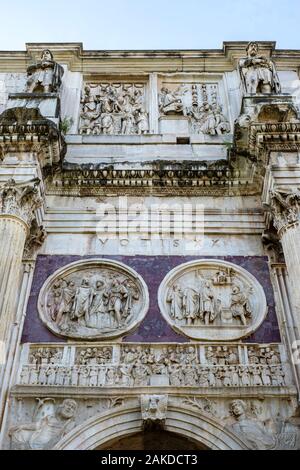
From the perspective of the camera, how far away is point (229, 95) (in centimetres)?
1386

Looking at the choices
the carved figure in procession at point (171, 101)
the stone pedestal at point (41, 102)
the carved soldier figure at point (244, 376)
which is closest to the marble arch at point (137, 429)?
the carved soldier figure at point (244, 376)

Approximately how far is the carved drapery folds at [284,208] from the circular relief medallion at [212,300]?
112 cm

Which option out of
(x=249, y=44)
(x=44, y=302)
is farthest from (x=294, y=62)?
(x=44, y=302)

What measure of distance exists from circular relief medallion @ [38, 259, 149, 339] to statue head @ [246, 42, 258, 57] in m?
6.91

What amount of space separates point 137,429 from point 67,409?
1.09m

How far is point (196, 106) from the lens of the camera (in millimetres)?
13719

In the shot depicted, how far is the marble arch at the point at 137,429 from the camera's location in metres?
8.02

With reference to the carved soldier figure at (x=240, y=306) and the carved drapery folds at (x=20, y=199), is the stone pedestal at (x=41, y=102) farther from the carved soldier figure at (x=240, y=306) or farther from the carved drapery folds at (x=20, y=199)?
the carved soldier figure at (x=240, y=306)

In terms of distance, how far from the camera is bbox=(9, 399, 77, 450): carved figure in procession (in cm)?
800

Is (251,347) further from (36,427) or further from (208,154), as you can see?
(208,154)

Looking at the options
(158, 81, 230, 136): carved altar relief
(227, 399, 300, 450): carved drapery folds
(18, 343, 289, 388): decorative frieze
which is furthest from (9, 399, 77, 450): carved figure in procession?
(158, 81, 230, 136): carved altar relief

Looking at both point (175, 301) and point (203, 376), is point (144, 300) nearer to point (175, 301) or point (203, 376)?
point (175, 301)

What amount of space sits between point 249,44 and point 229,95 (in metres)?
1.45
